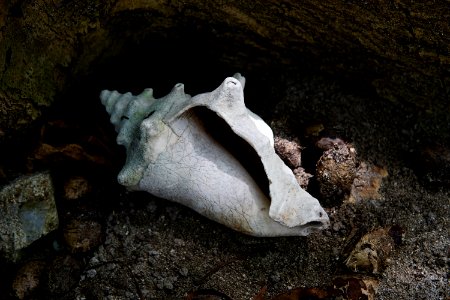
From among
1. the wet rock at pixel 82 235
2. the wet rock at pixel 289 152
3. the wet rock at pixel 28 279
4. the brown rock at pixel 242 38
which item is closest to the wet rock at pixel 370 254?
the wet rock at pixel 289 152

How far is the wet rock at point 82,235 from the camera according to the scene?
61.8 inches

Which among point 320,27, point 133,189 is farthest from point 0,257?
point 320,27

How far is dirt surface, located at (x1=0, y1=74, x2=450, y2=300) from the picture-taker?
1486 millimetres

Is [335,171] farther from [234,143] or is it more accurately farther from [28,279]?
[28,279]

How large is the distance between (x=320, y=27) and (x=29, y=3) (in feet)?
2.74

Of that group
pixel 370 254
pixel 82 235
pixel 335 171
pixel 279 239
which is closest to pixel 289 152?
pixel 335 171

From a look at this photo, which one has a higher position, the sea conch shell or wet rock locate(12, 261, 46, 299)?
the sea conch shell

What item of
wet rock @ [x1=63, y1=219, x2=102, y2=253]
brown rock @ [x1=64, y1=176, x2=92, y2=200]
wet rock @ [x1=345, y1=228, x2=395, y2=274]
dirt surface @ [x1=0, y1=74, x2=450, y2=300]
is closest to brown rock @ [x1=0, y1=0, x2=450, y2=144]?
dirt surface @ [x1=0, y1=74, x2=450, y2=300]

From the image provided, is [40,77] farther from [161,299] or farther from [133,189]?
[161,299]

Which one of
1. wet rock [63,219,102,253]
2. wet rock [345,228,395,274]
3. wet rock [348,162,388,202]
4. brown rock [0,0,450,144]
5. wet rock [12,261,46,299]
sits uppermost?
brown rock [0,0,450,144]

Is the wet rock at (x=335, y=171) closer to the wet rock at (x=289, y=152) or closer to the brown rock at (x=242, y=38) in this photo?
the wet rock at (x=289, y=152)

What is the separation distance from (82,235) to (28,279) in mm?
196

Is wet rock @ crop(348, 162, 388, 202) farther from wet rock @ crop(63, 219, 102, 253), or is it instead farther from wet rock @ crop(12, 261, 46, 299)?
wet rock @ crop(12, 261, 46, 299)

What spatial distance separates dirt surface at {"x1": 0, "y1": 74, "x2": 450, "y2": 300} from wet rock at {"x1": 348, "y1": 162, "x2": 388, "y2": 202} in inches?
0.6
